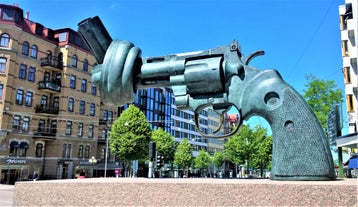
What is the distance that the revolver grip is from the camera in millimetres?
4312

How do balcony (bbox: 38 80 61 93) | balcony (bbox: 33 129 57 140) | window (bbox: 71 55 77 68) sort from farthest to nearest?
window (bbox: 71 55 77 68) → balcony (bbox: 38 80 61 93) → balcony (bbox: 33 129 57 140)

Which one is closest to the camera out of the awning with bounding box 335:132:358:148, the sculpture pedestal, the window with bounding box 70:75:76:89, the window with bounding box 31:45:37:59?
the sculpture pedestal

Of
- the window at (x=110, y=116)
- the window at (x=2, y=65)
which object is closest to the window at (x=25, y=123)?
the window at (x=2, y=65)

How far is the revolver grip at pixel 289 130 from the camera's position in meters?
4.31

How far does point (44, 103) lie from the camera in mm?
35344

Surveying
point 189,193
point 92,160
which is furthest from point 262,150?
point 189,193

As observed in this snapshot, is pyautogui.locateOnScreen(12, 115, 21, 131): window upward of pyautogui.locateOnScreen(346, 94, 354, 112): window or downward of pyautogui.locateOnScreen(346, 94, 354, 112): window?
downward

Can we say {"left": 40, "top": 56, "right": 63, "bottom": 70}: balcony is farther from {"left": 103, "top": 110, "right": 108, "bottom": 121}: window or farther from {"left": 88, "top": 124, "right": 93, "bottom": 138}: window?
{"left": 103, "top": 110, "right": 108, "bottom": 121}: window

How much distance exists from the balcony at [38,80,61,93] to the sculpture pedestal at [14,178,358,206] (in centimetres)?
3187

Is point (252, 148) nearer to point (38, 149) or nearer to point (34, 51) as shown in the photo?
point (38, 149)

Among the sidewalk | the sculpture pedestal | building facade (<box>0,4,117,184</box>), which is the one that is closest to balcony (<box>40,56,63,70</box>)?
building facade (<box>0,4,117,184</box>)

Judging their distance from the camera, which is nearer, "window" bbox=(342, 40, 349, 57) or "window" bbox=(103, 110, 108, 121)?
"window" bbox=(342, 40, 349, 57)

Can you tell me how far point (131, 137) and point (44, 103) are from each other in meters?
10.8

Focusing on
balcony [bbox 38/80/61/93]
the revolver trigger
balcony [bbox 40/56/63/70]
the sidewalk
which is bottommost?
the sidewalk
